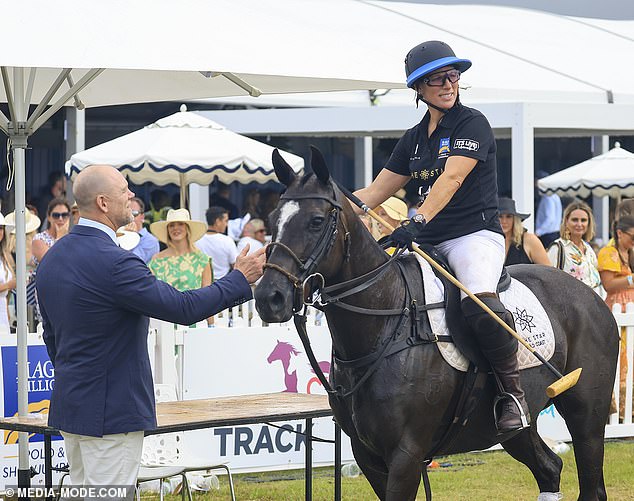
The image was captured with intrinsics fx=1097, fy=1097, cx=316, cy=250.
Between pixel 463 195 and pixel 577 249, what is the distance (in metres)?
5.42

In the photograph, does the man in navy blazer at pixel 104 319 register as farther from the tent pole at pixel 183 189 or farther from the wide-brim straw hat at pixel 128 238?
the tent pole at pixel 183 189

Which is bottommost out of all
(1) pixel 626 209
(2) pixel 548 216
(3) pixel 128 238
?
(3) pixel 128 238

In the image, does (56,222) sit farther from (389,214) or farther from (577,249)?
(577,249)

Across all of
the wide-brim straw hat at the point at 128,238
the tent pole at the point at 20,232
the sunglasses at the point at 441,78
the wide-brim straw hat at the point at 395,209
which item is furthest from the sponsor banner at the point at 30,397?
the sunglasses at the point at 441,78

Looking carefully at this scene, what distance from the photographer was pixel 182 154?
1133 centimetres

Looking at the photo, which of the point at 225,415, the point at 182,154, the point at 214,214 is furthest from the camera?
the point at 214,214

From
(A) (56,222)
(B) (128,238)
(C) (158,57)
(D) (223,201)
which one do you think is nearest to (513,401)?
(C) (158,57)

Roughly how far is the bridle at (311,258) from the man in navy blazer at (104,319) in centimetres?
25

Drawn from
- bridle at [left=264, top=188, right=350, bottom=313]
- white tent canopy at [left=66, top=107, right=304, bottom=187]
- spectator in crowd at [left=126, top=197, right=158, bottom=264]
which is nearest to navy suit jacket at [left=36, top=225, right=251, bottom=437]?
bridle at [left=264, top=188, right=350, bottom=313]

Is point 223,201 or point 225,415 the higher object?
point 223,201

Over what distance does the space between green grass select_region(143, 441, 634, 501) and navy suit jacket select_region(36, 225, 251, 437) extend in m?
3.52

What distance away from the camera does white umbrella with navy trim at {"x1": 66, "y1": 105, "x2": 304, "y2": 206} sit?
446 inches

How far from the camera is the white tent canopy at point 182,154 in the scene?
1132 centimetres

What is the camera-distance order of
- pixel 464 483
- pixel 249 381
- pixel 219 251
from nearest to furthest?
pixel 464 483 → pixel 249 381 → pixel 219 251
